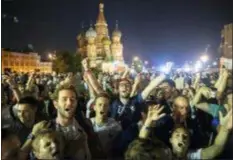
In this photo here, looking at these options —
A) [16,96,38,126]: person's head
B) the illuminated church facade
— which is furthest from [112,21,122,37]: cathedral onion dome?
[16,96,38,126]: person's head

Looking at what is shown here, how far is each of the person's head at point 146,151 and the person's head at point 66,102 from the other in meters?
0.55

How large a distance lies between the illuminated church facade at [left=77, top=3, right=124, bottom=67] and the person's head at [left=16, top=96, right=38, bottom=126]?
451mm

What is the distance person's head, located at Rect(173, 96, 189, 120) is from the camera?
88.6 inches

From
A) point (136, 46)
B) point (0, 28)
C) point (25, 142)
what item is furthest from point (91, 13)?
point (25, 142)

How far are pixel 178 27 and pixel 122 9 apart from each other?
1.30ft

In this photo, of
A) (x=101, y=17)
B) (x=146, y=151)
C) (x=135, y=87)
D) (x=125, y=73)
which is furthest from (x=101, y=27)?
(x=146, y=151)

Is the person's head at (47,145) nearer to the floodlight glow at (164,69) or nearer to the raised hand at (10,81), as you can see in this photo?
the raised hand at (10,81)

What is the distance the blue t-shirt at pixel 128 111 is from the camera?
2.29 metres

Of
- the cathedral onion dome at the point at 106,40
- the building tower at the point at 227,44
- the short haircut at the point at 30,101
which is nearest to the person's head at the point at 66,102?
the short haircut at the point at 30,101

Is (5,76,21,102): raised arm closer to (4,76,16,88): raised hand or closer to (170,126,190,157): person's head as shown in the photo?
(4,76,16,88): raised hand

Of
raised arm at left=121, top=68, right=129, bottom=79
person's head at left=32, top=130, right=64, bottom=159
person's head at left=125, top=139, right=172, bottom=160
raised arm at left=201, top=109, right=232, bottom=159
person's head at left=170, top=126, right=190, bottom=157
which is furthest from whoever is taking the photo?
raised arm at left=121, top=68, right=129, bottom=79

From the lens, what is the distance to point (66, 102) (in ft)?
7.05

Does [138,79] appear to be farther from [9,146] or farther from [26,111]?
[9,146]

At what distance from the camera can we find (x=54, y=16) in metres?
2.44
